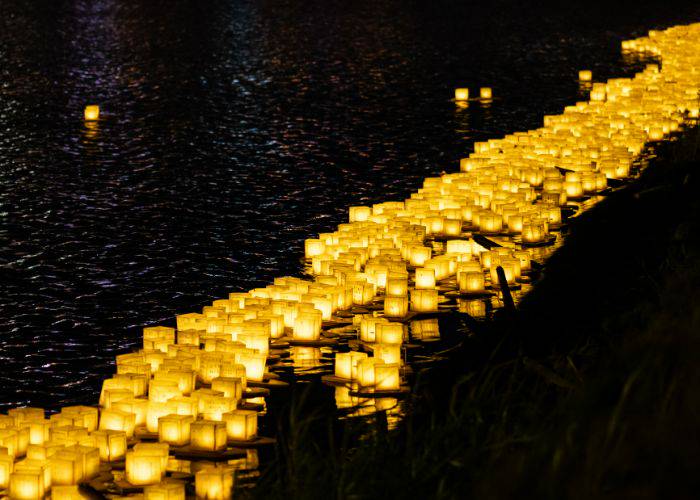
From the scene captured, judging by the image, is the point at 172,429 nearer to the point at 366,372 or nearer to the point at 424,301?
the point at 366,372

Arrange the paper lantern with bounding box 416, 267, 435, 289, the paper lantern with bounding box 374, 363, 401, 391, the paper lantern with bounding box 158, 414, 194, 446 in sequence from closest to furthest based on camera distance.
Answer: the paper lantern with bounding box 158, 414, 194, 446, the paper lantern with bounding box 374, 363, 401, 391, the paper lantern with bounding box 416, 267, 435, 289

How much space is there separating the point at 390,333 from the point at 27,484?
6.77ft

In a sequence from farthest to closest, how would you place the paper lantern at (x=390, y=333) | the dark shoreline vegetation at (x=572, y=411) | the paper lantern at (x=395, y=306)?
1. the paper lantern at (x=395, y=306)
2. the paper lantern at (x=390, y=333)
3. the dark shoreline vegetation at (x=572, y=411)

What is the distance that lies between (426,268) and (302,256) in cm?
99

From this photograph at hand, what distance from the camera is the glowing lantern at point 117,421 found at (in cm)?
436

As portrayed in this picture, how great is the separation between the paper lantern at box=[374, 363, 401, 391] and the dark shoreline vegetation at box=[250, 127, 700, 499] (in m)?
0.16

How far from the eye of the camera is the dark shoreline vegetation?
195cm

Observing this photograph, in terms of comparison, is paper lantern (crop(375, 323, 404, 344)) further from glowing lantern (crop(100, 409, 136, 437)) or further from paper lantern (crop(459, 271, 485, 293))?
glowing lantern (crop(100, 409, 136, 437))

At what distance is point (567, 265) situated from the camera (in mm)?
6129

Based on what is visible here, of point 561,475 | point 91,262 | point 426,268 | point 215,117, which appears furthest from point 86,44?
point 561,475

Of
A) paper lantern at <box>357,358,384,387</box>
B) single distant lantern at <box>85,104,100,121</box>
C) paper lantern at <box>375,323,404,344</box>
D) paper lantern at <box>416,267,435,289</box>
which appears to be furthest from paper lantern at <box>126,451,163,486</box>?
single distant lantern at <box>85,104,100,121</box>

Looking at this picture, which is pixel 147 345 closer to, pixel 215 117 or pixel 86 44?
pixel 215 117

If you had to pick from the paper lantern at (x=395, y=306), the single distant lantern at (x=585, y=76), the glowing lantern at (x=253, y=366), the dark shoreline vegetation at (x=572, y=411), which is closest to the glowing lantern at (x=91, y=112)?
the paper lantern at (x=395, y=306)

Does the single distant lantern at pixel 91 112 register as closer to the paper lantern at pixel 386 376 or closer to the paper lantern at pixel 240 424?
the paper lantern at pixel 386 376
